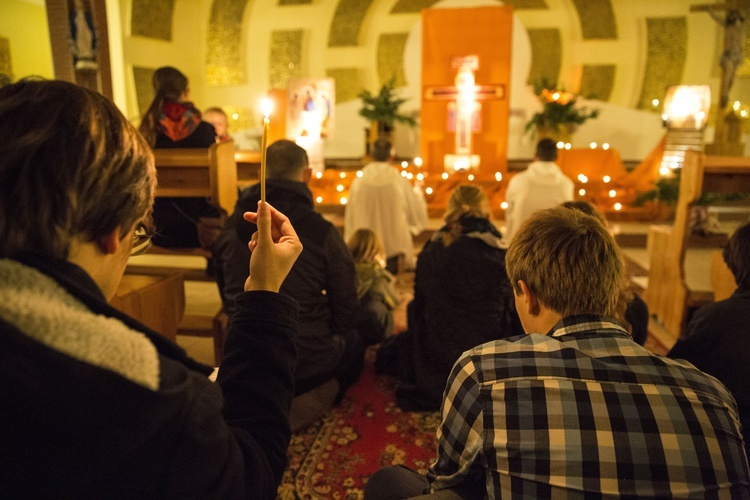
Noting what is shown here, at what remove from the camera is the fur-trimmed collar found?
0.58 meters

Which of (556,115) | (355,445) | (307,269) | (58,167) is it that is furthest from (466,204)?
(556,115)

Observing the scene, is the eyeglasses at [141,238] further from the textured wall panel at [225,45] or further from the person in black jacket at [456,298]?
the textured wall panel at [225,45]

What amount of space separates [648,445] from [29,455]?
2.97 feet

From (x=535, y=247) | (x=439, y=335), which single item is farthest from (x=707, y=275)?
(x=535, y=247)

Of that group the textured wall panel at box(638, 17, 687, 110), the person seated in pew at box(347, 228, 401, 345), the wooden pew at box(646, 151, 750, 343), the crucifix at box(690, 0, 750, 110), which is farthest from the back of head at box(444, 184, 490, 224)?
the textured wall panel at box(638, 17, 687, 110)

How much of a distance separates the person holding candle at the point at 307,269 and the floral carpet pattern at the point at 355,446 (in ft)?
0.51

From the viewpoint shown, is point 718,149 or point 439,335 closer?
point 439,335

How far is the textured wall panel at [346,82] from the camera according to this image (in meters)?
10.5

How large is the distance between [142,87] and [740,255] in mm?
8953

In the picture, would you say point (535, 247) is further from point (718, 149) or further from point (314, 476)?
point (718, 149)

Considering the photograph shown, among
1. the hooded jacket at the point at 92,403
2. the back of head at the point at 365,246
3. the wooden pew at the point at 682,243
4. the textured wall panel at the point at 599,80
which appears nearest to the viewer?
the hooded jacket at the point at 92,403

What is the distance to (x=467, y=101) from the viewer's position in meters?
8.43

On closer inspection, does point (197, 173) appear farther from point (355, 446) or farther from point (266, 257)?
point (266, 257)

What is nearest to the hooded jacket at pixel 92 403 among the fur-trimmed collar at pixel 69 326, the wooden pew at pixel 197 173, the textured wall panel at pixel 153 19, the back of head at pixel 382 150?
the fur-trimmed collar at pixel 69 326
